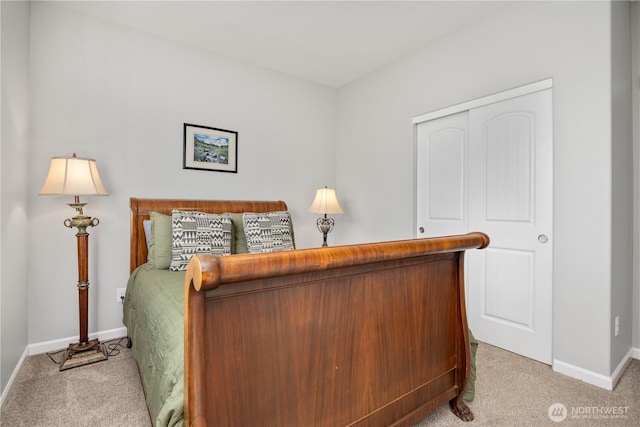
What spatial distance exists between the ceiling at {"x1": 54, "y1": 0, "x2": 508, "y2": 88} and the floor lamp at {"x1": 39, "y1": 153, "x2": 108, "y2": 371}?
1273 mm

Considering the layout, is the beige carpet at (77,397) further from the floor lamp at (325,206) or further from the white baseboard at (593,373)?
the white baseboard at (593,373)

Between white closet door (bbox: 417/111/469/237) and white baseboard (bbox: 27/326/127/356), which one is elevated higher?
white closet door (bbox: 417/111/469/237)

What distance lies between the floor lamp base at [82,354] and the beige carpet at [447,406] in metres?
0.04

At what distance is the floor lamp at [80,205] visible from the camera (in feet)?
6.74

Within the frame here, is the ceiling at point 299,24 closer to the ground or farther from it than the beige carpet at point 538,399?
farther from it

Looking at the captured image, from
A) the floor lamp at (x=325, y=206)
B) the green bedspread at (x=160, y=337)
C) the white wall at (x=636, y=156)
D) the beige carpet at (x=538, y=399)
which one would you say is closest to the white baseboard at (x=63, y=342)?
the green bedspread at (x=160, y=337)

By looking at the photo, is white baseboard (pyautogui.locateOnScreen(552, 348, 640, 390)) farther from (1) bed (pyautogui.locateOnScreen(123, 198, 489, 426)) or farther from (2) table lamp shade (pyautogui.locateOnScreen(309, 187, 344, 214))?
(2) table lamp shade (pyautogui.locateOnScreen(309, 187, 344, 214))

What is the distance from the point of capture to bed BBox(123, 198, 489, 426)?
0.91 metres

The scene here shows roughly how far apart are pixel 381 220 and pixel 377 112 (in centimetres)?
118

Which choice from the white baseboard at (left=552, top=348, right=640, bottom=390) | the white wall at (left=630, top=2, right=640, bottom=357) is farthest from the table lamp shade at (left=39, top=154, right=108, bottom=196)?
the white wall at (left=630, top=2, right=640, bottom=357)

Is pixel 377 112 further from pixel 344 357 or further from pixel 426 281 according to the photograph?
pixel 344 357

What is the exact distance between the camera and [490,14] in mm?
2500

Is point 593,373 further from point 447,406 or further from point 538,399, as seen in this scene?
point 447,406

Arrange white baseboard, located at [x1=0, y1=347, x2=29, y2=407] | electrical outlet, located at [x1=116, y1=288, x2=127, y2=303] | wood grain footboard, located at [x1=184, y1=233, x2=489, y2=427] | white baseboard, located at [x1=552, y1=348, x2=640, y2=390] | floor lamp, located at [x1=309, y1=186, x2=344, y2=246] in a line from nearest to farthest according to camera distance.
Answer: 1. wood grain footboard, located at [x1=184, y1=233, x2=489, y2=427]
2. white baseboard, located at [x1=0, y1=347, x2=29, y2=407]
3. white baseboard, located at [x1=552, y1=348, x2=640, y2=390]
4. electrical outlet, located at [x1=116, y1=288, x2=127, y2=303]
5. floor lamp, located at [x1=309, y1=186, x2=344, y2=246]
